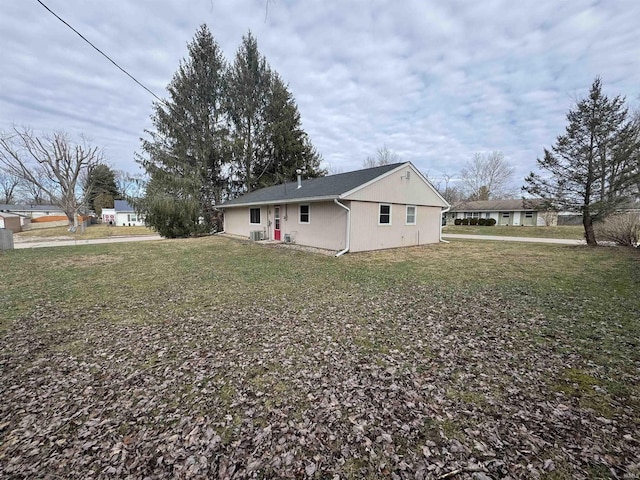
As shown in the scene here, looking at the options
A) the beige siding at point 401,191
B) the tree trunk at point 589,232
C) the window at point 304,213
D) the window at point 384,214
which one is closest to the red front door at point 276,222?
the window at point 304,213

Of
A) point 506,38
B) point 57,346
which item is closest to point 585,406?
point 57,346

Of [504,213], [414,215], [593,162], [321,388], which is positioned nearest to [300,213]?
[414,215]

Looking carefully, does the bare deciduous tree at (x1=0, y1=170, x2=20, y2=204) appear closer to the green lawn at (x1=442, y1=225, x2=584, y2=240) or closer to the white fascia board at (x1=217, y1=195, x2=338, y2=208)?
the white fascia board at (x1=217, y1=195, x2=338, y2=208)

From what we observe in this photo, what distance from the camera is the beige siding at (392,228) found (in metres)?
11.7

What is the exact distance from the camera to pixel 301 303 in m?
5.53

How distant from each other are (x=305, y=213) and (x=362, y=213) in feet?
10.0

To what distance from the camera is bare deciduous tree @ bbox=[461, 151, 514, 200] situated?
3859cm

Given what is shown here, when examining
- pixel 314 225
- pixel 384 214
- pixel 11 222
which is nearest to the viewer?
pixel 384 214

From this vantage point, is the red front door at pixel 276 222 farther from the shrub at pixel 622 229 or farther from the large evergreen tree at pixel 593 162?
the shrub at pixel 622 229

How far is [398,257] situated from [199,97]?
67.7 ft

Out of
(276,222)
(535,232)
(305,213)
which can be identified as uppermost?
(305,213)

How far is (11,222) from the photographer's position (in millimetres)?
29875

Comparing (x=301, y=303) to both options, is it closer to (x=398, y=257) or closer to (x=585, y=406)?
(x=585, y=406)

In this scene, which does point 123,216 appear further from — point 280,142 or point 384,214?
point 384,214
